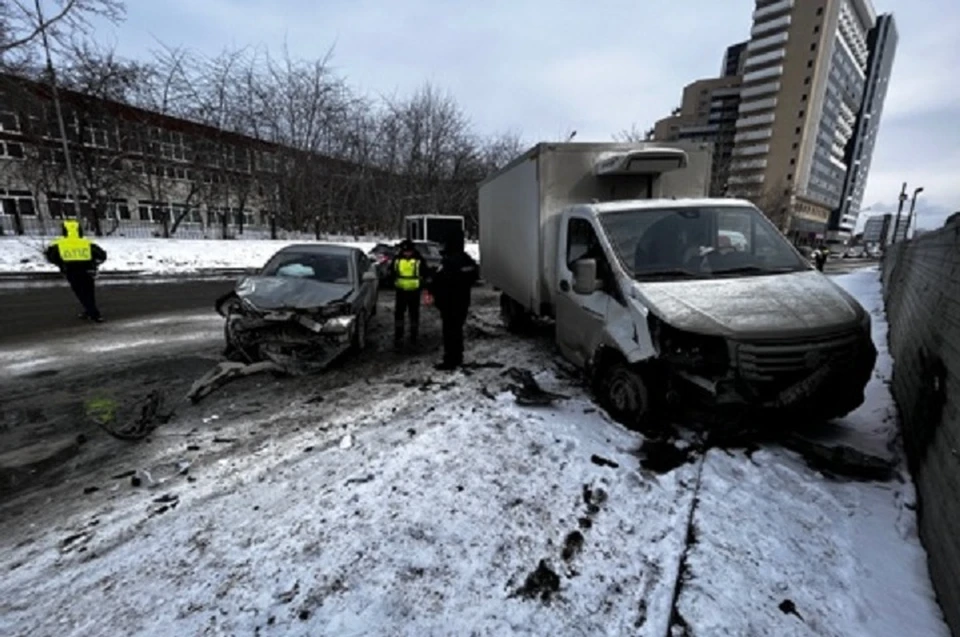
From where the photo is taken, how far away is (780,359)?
10.8 feet

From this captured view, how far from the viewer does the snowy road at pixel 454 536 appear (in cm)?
224

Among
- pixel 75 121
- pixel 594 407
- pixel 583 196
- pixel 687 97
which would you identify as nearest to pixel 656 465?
pixel 594 407

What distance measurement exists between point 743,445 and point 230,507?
4.09 meters

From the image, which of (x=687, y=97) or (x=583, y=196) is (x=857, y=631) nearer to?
(x=583, y=196)

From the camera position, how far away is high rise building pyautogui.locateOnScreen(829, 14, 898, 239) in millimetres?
97125

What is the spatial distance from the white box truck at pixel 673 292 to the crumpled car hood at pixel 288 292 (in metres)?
2.90

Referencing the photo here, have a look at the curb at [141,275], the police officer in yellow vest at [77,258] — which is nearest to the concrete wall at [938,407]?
the police officer in yellow vest at [77,258]

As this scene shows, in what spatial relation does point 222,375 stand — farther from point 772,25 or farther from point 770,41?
point 772,25

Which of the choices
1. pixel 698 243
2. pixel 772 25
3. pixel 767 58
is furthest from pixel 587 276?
pixel 772 25

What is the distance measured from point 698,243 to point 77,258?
10.5 metres

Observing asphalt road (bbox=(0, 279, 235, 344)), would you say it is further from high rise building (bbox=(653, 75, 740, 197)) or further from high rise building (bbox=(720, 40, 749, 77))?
high rise building (bbox=(720, 40, 749, 77))

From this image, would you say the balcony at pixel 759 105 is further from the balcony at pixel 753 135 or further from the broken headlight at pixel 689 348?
the broken headlight at pixel 689 348

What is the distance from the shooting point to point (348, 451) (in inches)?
153

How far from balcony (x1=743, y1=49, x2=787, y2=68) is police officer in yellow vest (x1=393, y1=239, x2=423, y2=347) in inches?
3869
